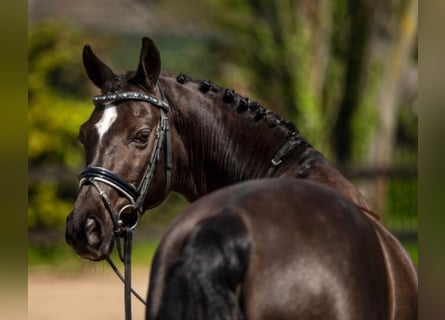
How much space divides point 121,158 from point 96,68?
0.59 m

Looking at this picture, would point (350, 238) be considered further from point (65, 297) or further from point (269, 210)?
point (65, 297)

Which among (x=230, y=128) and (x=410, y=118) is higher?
(x=230, y=128)

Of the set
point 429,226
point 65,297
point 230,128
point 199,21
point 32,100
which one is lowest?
point 65,297

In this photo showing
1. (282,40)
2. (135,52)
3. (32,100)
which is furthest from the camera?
(135,52)

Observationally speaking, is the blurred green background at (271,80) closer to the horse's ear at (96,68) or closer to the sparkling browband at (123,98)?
the horse's ear at (96,68)

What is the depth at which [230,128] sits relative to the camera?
3.45 m

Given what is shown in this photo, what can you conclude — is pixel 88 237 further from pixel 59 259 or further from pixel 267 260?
pixel 59 259

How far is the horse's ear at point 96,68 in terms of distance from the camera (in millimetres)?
3406

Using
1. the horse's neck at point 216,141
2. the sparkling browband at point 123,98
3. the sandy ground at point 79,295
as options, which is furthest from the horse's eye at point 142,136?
the sandy ground at point 79,295

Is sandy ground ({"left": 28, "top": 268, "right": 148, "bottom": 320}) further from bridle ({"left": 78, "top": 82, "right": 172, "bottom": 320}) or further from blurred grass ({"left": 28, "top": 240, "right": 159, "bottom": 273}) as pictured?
bridle ({"left": 78, "top": 82, "right": 172, "bottom": 320})

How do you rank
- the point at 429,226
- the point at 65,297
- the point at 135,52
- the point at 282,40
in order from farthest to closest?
the point at 135,52
the point at 282,40
the point at 65,297
the point at 429,226

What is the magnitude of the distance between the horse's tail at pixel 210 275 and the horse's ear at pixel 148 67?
1268 millimetres

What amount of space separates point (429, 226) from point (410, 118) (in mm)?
14950

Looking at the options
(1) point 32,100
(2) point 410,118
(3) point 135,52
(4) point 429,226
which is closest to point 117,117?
(4) point 429,226
